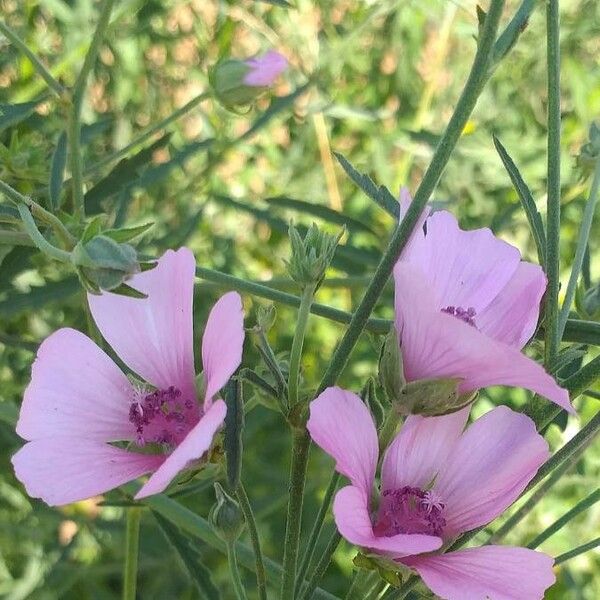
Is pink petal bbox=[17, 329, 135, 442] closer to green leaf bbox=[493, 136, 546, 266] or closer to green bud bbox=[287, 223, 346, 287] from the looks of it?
green bud bbox=[287, 223, 346, 287]

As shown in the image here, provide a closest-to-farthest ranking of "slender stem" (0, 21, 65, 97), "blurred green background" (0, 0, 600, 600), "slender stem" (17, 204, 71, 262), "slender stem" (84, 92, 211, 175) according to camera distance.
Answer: "slender stem" (17, 204, 71, 262) → "slender stem" (0, 21, 65, 97) → "slender stem" (84, 92, 211, 175) → "blurred green background" (0, 0, 600, 600)

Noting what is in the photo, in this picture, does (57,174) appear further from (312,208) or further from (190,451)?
(190,451)

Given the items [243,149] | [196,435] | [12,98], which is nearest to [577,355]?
[196,435]

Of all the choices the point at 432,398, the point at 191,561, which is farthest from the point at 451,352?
the point at 191,561

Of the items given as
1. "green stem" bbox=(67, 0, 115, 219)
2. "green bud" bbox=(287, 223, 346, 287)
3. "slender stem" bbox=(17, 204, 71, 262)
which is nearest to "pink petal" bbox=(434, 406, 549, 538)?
"green bud" bbox=(287, 223, 346, 287)

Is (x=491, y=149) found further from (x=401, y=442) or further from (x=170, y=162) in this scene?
(x=401, y=442)
